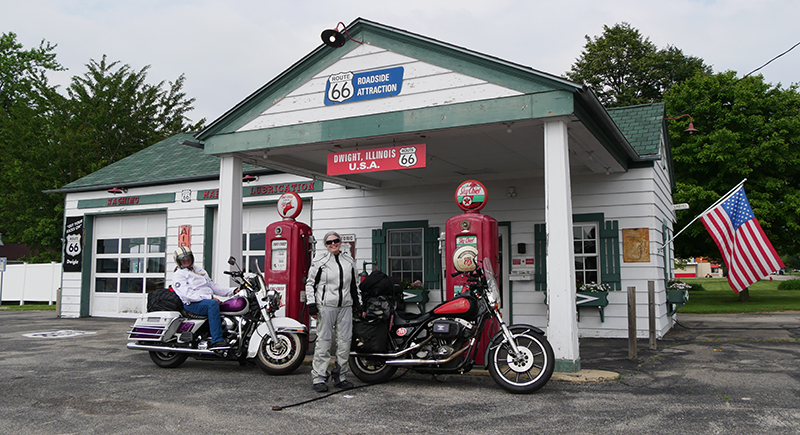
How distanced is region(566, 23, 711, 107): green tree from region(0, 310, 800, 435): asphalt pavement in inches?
1088

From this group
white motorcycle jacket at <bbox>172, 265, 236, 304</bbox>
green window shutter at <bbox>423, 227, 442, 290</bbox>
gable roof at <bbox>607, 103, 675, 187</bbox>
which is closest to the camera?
white motorcycle jacket at <bbox>172, 265, 236, 304</bbox>

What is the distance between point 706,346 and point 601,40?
2954cm

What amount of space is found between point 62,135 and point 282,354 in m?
22.7

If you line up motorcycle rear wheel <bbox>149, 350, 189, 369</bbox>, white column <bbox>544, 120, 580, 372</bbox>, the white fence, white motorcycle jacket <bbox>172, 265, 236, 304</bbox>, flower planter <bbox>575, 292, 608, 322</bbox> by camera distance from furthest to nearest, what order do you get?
1. the white fence
2. flower planter <bbox>575, 292, 608, 322</bbox>
3. motorcycle rear wheel <bbox>149, 350, 189, 369</bbox>
4. white motorcycle jacket <bbox>172, 265, 236, 304</bbox>
5. white column <bbox>544, 120, 580, 372</bbox>

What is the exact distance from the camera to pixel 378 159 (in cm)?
819

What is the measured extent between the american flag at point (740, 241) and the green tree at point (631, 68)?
24323mm

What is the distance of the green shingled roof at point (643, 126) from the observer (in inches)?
418

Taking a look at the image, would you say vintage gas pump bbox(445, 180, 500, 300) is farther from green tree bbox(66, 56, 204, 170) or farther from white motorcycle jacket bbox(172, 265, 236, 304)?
green tree bbox(66, 56, 204, 170)

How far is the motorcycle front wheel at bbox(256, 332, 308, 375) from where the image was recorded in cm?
712

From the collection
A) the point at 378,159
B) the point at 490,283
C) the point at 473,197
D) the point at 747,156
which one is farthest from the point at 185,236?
the point at 747,156

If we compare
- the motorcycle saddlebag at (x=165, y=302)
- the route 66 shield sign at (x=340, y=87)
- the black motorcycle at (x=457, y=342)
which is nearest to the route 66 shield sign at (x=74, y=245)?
the motorcycle saddlebag at (x=165, y=302)

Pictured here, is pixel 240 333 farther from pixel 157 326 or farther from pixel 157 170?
pixel 157 170

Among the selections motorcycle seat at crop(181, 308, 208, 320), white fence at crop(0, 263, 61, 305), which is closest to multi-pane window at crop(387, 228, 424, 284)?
motorcycle seat at crop(181, 308, 208, 320)

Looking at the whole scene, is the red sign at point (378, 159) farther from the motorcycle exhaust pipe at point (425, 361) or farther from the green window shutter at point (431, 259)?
the green window shutter at point (431, 259)
